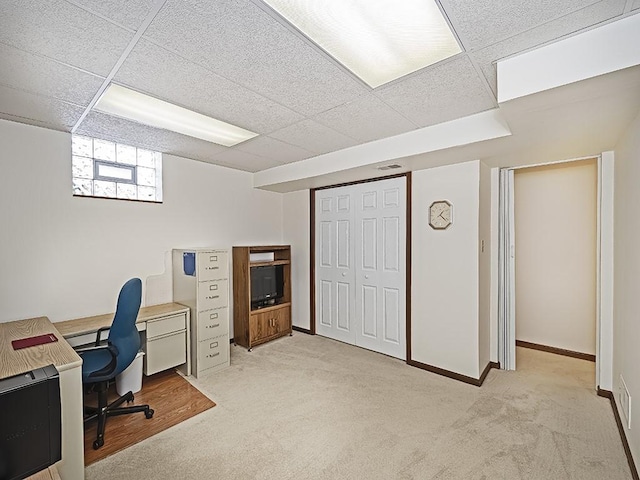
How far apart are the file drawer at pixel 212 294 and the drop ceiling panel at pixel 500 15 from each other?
3078 mm

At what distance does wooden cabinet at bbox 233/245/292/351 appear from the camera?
13.2 feet

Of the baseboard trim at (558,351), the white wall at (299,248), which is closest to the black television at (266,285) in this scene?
the white wall at (299,248)

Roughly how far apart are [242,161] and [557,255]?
14.0ft

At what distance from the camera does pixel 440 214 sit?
3254 mm

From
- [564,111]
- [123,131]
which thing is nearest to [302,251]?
[123,131]

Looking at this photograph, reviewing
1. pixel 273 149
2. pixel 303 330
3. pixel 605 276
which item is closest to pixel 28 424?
pixel 273 149

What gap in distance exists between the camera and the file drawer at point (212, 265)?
3.28 meters

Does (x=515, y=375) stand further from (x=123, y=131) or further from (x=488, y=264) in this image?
(x=123, y=131)

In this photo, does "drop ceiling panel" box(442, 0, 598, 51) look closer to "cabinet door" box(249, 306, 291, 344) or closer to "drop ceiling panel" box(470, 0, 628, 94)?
"drop ceiling panel" box(470, 0, 628, 94)

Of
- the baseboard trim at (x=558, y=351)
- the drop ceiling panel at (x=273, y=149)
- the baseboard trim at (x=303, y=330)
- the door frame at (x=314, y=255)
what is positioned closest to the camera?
the drop ceiling panel at (x=273, y=149)

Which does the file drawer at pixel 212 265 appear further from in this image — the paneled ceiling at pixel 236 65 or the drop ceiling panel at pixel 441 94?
the drop ceiling panel at pixel 441 94

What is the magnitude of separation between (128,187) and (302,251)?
2.48 m

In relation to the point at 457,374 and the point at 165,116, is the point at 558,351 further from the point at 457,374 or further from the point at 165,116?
the point at 165,116

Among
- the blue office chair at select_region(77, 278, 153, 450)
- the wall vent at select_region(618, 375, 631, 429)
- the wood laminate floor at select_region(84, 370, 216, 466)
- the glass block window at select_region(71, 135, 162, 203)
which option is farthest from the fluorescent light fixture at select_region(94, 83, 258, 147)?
the wall vent at select_region(618, 375, 631, 429)
